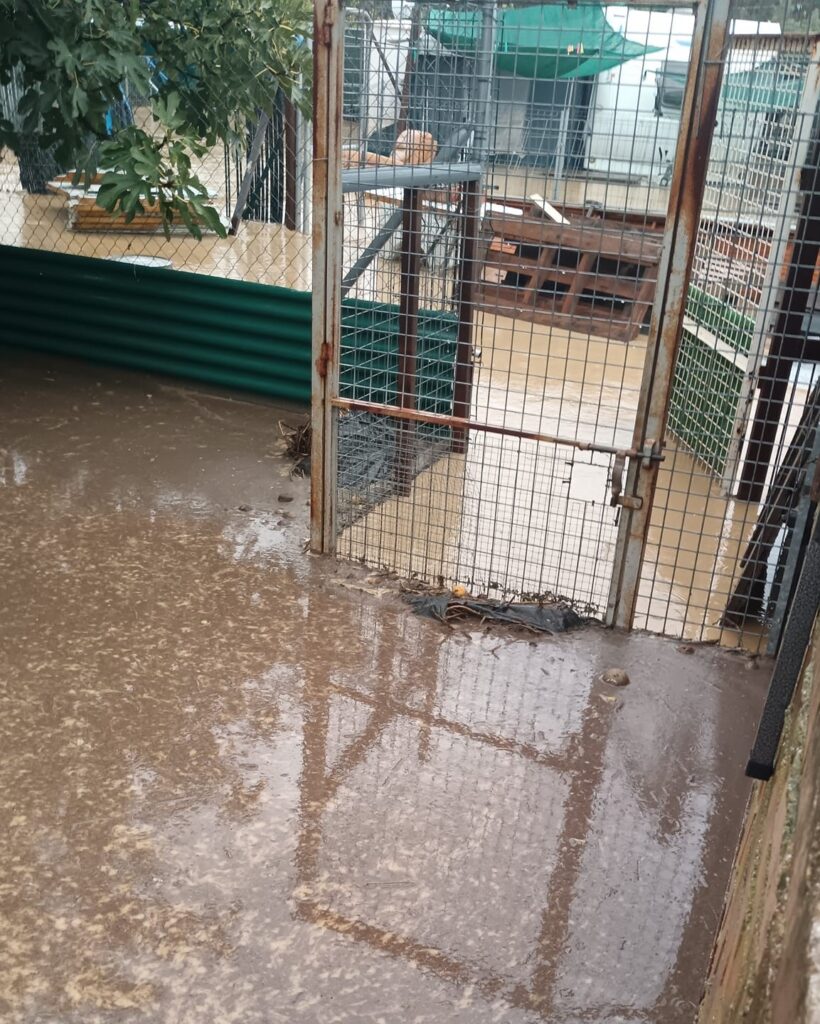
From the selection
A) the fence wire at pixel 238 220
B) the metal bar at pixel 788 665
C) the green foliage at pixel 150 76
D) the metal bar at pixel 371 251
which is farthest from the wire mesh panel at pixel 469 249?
the metal bar at pixel 788 665

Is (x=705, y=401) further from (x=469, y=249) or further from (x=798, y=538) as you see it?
(x=798, y=538)

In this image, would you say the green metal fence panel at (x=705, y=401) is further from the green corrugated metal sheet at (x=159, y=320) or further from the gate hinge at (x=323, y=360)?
the gate hinge at (x=323, y=360)

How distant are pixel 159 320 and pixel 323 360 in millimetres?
2712

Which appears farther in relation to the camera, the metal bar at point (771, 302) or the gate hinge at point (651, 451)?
the metal bar at point (771, 302)

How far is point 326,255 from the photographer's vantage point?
3.96m

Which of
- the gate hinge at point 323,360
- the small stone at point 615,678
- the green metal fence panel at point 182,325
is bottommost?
the small stone at point 615,678

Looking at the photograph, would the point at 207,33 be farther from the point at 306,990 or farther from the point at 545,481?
the point at 306,990

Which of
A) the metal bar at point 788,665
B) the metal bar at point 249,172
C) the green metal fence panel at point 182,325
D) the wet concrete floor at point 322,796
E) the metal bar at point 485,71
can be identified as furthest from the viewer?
the metal bar at point 249,172

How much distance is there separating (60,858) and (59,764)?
1.35ft

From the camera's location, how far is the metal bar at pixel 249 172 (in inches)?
243

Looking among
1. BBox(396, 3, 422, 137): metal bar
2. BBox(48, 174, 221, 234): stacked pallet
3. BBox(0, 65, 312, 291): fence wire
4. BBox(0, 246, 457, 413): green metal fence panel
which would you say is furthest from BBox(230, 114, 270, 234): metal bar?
BBox(396, 3, 422, 137): metal bar

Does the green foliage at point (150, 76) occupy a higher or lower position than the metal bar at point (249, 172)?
higher

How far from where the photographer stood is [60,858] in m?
2.62

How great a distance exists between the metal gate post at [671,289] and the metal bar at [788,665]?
2040mm
